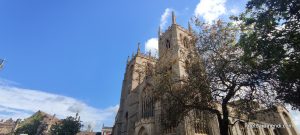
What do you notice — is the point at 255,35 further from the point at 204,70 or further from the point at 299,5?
the point at 204,70

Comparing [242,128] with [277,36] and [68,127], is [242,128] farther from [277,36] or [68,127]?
[68,127]

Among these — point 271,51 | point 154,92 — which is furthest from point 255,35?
point 154,92

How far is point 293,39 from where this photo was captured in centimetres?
904

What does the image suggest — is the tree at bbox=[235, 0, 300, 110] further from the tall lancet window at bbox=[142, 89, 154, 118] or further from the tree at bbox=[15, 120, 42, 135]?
the tree at bbox=[15, 120, 42, 135]

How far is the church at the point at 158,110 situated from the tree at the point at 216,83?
17.1 feet

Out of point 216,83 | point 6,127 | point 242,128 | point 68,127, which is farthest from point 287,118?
point 6,127

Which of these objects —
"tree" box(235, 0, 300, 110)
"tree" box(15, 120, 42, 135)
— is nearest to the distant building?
"tree" box(15, 120, 42, 135)

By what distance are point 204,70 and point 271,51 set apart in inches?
286

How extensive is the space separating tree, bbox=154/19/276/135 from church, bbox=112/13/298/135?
5211 mm

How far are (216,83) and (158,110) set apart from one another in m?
13.2

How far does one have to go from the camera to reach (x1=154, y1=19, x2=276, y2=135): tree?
46.9ft

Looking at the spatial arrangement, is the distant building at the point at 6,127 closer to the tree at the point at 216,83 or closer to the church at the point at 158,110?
the church at the point at 158,110

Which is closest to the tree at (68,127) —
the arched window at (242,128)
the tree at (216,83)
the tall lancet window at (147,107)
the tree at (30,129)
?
the tree at (30,129)

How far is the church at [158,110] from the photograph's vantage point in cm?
2569
